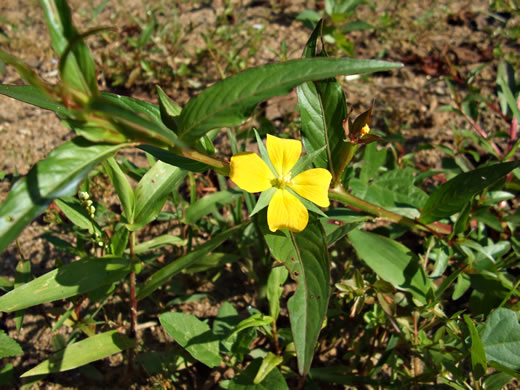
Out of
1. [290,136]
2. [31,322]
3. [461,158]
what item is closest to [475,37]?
[461,158]

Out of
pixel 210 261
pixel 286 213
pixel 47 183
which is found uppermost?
pixel 47 183

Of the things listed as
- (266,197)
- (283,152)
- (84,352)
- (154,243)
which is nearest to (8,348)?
(84,352)

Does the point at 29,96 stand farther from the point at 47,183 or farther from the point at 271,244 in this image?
the point at 271,244

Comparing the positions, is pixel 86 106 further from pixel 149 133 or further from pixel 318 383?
pixel 318 383

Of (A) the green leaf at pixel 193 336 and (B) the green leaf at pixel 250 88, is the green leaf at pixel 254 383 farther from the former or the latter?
(B) the green leaf at pixel 250 88

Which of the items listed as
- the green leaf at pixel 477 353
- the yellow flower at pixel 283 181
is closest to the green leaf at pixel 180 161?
the yellow flower at pixel 283 181

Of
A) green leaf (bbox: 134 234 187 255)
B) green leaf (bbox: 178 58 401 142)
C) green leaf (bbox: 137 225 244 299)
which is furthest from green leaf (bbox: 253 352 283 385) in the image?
green leaf (bbox: 178 58 401 142)
